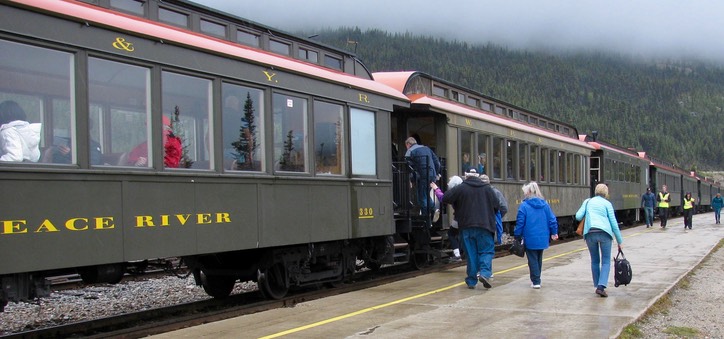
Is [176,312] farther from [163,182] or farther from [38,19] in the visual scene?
[38,19]

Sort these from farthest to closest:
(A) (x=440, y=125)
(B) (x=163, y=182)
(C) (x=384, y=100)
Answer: (A) (x=440, y=125)
(C) (x=384, y=100)
(B) (x=163, y=182)

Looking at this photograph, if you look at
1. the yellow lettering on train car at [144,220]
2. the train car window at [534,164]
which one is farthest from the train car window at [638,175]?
the yellow lettering on train car at [144,220]

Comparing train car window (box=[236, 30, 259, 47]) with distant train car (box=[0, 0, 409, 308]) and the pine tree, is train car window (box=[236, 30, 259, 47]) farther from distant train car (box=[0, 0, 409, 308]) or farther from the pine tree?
the pine tree

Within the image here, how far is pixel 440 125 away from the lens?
13008 mm

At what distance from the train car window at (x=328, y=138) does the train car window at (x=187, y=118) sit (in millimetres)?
1994

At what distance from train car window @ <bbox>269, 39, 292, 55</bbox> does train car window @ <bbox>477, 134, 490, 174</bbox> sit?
241 inches

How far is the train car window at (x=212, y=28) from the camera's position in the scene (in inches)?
314

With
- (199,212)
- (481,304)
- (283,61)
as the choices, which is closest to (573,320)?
(481,304)

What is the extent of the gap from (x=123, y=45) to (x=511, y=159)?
1141 cm

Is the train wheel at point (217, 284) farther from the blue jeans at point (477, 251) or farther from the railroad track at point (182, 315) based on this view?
the blue jeans at point (477, 251)

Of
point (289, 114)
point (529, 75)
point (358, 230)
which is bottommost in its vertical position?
point (358, 230)

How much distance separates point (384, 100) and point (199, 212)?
4.49 metres

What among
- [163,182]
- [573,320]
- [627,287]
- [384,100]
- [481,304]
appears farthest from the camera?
[384,100]

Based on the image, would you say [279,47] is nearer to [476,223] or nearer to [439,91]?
[476,223]
